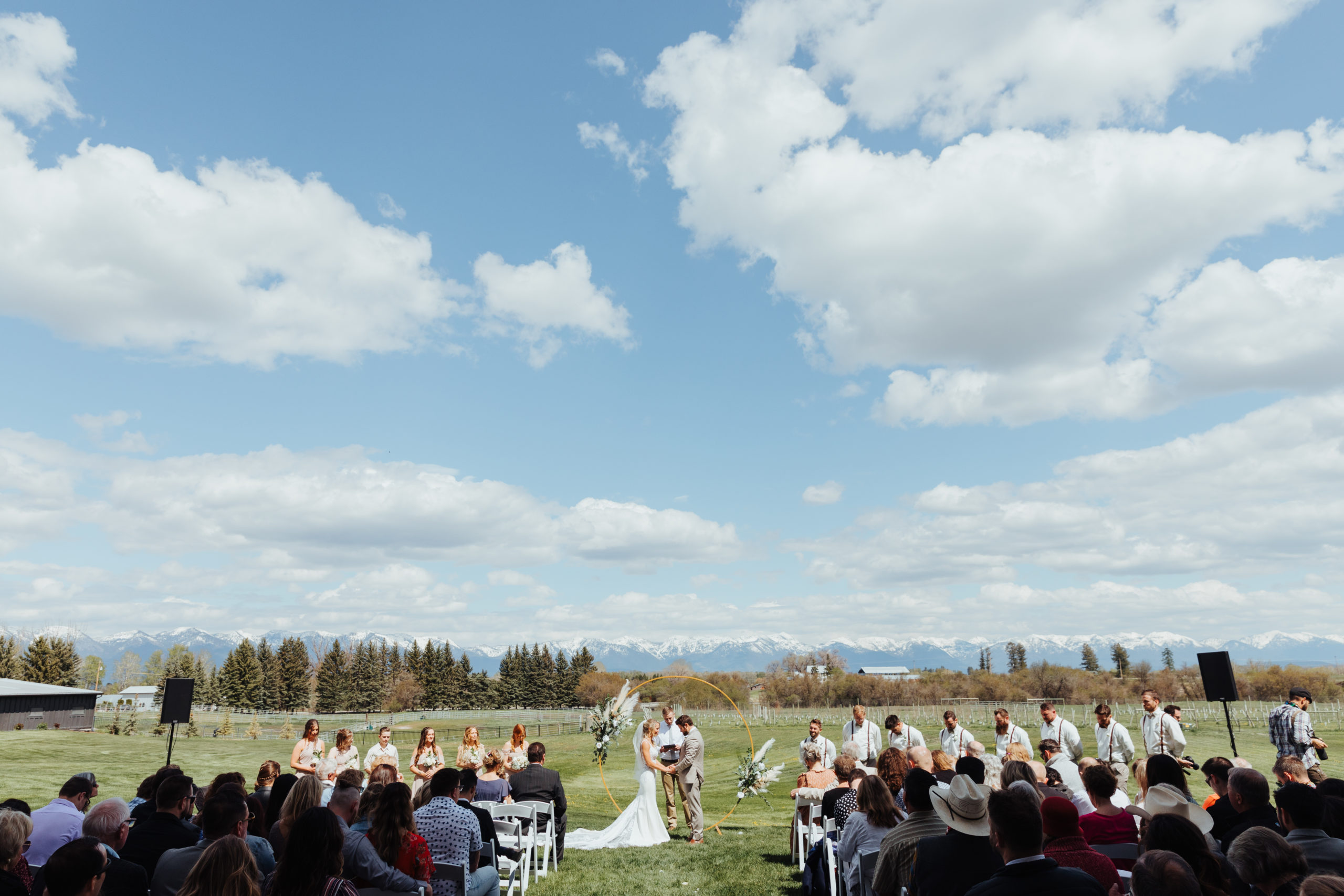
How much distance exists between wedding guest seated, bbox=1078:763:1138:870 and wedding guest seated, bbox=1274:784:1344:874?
3.25 ft

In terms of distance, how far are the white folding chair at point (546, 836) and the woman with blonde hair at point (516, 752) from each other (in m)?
1.04

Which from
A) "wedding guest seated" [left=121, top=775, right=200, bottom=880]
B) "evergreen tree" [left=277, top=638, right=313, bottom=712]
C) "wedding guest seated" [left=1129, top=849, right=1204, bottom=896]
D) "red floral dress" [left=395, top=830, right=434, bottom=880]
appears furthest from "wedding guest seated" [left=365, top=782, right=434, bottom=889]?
"evergreen tree" [left=277, top=638, right=313, bottom=712]

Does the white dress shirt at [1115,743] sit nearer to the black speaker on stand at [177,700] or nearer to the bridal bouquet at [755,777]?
the bridal bouquet at [755,777]

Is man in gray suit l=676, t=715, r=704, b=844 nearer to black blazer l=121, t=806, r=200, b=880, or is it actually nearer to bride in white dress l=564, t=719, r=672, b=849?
bride in white dress l=564, t=719, r=672, b=849

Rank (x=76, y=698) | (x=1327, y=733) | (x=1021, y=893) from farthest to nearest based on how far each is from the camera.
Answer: (x=76, y=698), (x=1327, y=733), (x=1021, y=893)

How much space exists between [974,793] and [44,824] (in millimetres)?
6388

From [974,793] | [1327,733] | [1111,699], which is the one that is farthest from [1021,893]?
[1111,699]

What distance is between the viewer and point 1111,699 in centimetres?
5619

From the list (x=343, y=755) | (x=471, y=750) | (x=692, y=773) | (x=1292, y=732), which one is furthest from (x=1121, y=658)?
(x=343, y=755)

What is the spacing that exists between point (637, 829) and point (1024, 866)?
10027 mm

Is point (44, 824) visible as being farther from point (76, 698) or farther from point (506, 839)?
point (76, 698)

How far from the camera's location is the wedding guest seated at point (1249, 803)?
517 centimetres

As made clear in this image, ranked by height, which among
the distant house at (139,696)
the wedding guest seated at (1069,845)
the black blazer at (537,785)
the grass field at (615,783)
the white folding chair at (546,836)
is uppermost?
the wedding guest seated at (1069,845)

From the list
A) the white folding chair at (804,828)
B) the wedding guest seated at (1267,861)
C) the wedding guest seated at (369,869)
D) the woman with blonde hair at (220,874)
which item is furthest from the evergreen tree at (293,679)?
the wedding guest seated at (1267,861)
